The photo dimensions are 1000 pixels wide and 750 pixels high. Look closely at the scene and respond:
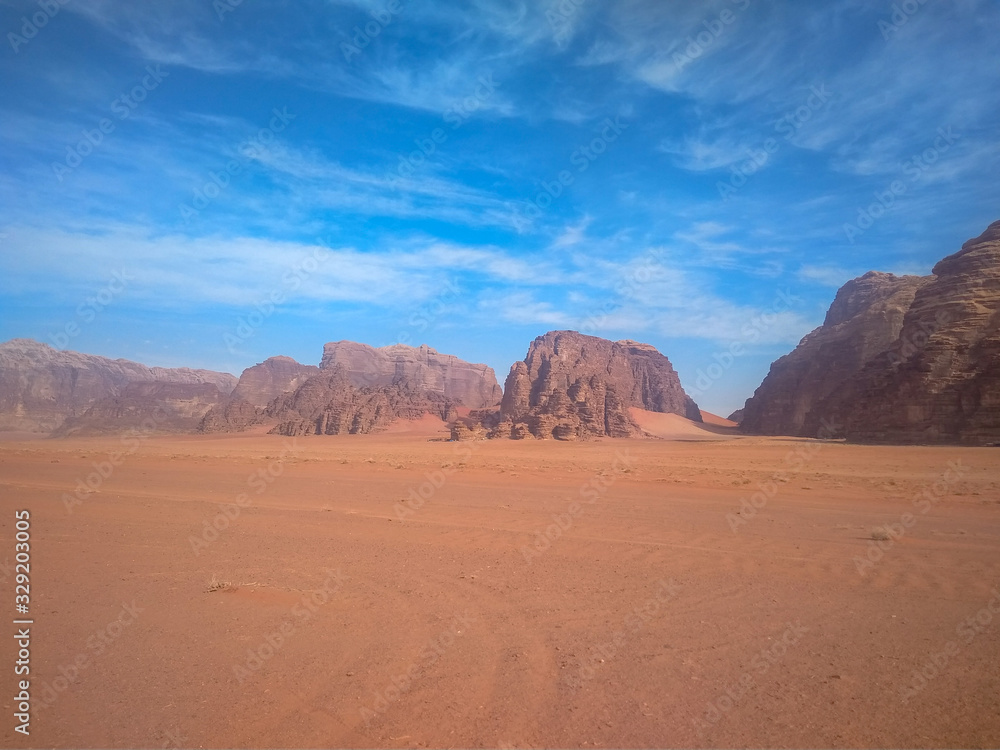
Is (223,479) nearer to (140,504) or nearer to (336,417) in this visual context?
(140,504)

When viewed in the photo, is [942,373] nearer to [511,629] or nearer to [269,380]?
[511,629]

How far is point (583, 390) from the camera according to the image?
66438mm

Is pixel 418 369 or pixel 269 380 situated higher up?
pixel 418 369

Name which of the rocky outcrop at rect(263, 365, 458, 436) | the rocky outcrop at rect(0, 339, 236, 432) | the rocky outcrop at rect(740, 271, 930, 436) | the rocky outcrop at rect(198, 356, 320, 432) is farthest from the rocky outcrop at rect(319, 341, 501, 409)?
the rocky outcrop at rect(740, 271, 930, 436)

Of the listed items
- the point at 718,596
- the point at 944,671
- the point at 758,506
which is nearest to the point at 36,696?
the point at 718,596

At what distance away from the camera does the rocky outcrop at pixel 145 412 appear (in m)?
92.1

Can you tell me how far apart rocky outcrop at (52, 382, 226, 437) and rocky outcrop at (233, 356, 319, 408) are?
14062 mm

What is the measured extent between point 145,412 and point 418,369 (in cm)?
7396

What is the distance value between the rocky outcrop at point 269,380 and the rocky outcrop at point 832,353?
95.8 meters

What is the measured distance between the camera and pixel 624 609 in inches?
256

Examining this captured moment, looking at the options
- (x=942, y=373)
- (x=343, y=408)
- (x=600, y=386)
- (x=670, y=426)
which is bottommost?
(x=670, y=426)

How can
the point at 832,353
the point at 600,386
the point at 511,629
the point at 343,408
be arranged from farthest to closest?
the point at 343,408
the point at 600,386
the point at 832,353
the point at 511,629

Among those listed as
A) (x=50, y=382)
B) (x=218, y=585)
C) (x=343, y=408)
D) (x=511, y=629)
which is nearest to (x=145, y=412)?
(x=343, y=408)

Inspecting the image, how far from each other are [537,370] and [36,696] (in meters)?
98.8
